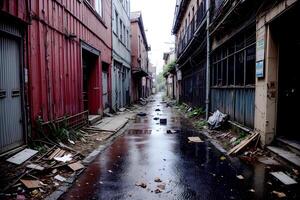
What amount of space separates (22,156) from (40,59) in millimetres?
2468

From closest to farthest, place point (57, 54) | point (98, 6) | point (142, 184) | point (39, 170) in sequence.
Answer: point (142, 184) → point (39, 170) → point (57, 54) → point (98, 6)

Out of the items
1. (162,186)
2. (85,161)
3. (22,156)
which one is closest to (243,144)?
(162,186)

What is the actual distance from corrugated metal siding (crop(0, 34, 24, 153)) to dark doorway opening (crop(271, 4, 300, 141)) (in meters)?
5.75

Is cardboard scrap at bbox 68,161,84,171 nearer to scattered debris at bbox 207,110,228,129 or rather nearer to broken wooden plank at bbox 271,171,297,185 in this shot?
broken wooden plank at bbox 271,171,297,185

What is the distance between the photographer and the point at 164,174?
499 centimetres

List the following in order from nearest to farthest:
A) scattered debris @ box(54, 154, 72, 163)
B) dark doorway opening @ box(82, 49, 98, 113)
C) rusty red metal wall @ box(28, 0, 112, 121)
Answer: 1. scattered debris @ box(54, 154, 72, 163)
2. rusty red metal wall @ box(28, 0, 112, 121)
3. dark doorway opening @ box(82, 49, 98, 113)

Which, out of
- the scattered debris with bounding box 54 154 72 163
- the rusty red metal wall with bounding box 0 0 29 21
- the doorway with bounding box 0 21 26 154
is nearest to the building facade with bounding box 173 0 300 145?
the scattered debris with bounding box 54 154 72 163

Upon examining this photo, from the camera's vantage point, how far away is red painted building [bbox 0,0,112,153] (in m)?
5.28

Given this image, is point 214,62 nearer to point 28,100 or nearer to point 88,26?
point 88,26

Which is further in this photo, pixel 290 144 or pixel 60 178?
pixel 290 144

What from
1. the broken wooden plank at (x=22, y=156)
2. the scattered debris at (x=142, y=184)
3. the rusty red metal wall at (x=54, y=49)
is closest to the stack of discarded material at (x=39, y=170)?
the broken wooden plank at (x=22, y=156)

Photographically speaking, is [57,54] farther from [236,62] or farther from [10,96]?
[236,62]

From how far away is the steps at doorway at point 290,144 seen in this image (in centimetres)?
550

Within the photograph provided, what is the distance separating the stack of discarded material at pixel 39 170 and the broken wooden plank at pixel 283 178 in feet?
11.9
